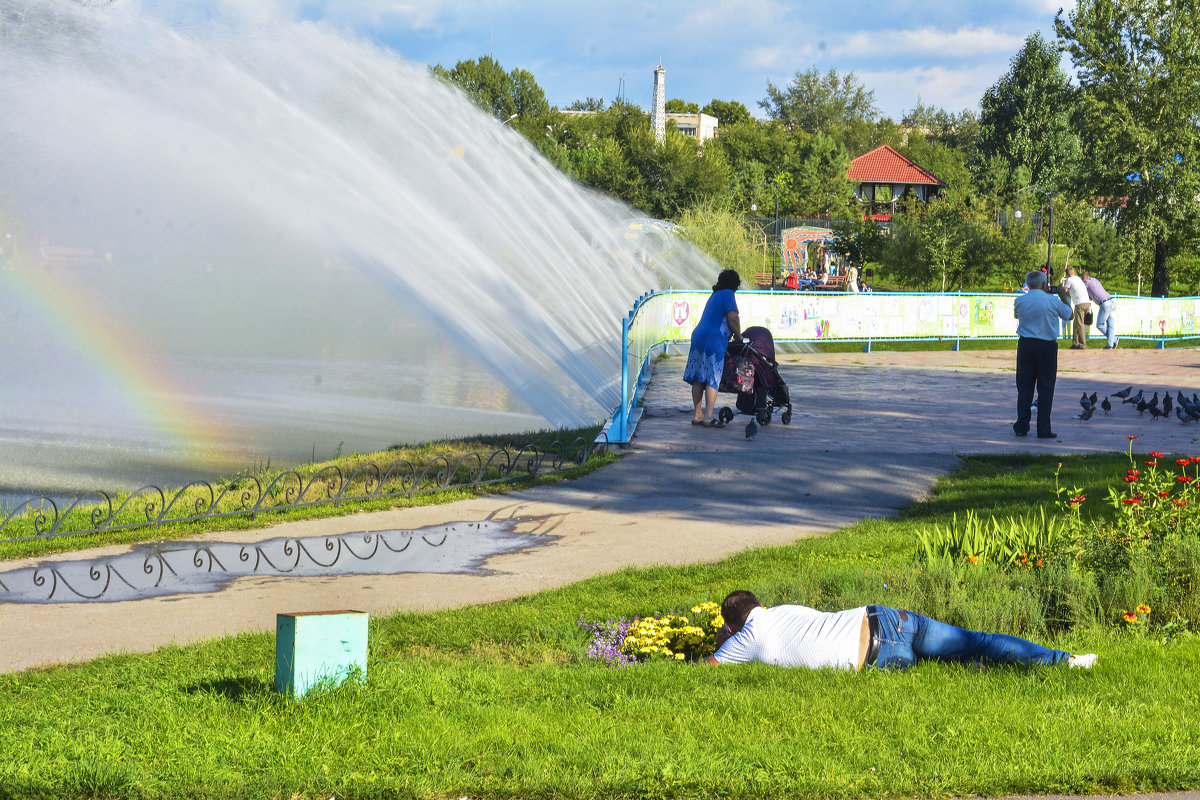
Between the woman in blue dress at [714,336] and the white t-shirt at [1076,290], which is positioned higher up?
the white t-shirt at [1076,290]

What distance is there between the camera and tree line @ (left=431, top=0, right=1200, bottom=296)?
4775 cm

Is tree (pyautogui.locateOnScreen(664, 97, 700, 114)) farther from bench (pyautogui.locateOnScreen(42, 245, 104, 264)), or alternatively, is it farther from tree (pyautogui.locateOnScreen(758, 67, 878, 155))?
bench (pyautogui.locateOnScreen(42, 245, 104, 264))

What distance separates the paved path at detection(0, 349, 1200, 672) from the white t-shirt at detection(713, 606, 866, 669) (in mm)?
2126

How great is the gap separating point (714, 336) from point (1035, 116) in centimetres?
6554

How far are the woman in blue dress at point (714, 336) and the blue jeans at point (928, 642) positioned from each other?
7.91m

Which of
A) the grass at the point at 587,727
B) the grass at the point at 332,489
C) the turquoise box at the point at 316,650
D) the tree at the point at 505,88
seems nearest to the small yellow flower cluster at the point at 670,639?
the grass at the point at 587,727

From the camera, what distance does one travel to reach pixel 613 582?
23.1ft

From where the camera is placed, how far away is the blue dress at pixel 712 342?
12.9m

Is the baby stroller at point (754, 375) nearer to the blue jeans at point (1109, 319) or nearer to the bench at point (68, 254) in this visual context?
the bench at point (68, 254)

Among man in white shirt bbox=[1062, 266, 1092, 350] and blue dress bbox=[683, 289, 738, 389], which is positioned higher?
man in white shirt bbox=[1062, 266, 1092, 350]

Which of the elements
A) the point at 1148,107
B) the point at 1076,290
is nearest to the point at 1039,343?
the point at 1076,290

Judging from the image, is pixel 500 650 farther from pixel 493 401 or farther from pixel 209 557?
pixel 493 401

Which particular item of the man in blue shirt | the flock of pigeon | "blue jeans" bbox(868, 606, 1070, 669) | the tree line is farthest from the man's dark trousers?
the tree line

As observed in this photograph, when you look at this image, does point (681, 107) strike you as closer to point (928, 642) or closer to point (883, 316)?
point (883, 316)
